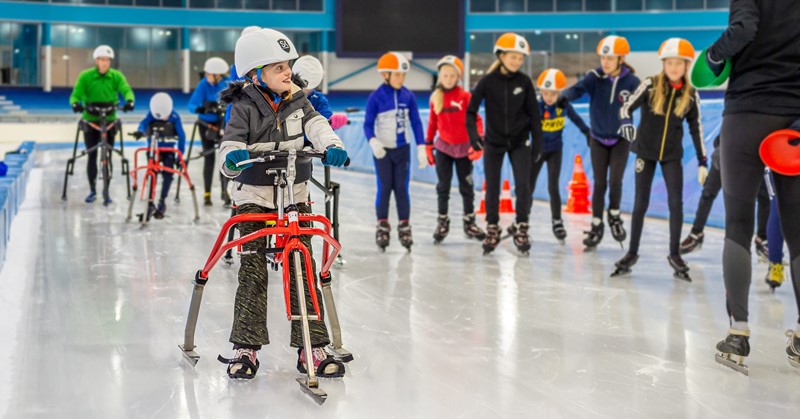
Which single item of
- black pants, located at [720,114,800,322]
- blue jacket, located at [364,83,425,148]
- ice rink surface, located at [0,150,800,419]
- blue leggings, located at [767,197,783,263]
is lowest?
ice rink surface, located at [0,150,800,419]

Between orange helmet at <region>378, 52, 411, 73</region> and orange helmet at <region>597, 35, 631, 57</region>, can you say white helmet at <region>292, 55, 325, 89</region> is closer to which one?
orange helmet at <region>378, 52, 411, 73</region>

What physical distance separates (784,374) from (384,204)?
16.3ft

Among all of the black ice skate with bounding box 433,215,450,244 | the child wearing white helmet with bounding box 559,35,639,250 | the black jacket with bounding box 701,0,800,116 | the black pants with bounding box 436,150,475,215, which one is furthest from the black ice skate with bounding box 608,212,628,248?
the black jacket with bounding box 701,0,800,116

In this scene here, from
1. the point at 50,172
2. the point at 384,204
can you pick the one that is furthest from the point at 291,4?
the point at 384,204

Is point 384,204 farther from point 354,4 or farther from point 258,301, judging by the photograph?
point 354,4

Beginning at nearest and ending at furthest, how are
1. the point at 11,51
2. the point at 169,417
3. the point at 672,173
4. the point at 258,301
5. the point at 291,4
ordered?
the point at 169,417 < the point at 258,301 < the point at 672,173 < the point at 11,51 < the point at 291,4

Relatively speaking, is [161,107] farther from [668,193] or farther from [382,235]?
[668,193]

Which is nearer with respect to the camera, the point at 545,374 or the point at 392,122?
the point at 545,374

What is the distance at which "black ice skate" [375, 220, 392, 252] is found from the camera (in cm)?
924

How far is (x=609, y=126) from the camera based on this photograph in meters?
9.05

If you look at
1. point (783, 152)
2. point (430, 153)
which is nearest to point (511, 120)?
point (430, 153)

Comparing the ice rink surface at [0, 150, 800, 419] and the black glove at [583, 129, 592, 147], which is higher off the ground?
the black glove at [583, 129, 592, 147]

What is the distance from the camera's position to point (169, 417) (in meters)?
4.06

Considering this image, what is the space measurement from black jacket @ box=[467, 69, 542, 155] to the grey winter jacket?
4247 mm
